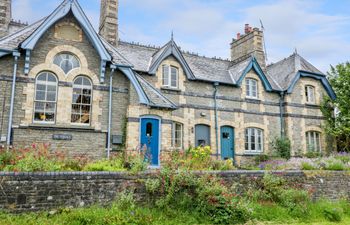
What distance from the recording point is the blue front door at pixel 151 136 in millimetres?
14453

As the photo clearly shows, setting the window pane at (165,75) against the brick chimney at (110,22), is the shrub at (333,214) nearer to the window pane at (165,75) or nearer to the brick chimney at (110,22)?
the window pane at (165,75)

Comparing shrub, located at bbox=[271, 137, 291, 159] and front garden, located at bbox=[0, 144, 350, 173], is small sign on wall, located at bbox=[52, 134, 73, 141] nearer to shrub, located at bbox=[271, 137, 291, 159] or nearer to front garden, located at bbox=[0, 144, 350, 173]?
front garden, located at bbox=[0, 144, 350, 173]

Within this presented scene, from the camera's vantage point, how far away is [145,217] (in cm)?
802

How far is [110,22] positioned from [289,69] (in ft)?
41.5

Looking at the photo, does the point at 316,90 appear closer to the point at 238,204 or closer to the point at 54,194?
the point at 238,204

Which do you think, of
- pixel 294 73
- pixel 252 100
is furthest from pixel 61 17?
pixel 294 73

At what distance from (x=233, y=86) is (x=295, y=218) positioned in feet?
35.8

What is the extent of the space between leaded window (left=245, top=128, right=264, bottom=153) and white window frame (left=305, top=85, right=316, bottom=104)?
15.1ft

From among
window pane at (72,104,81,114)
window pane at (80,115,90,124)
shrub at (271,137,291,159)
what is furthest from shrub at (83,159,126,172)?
shrub at (271,137,291,159)

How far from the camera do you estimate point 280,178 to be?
1092 cm

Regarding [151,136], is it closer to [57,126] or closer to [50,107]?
[57,126]

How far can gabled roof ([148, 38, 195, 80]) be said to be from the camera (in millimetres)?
16969

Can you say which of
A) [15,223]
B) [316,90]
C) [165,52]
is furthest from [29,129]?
[316,90]

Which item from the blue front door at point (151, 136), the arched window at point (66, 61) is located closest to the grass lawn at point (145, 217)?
the blue front door at point (151, 136)
